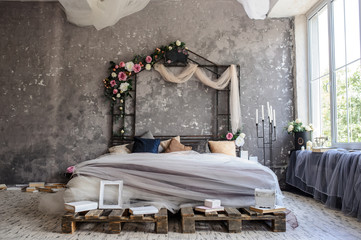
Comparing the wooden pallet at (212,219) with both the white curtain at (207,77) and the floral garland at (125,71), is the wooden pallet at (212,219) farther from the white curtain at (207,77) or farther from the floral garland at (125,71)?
the floral garland at (125,71)

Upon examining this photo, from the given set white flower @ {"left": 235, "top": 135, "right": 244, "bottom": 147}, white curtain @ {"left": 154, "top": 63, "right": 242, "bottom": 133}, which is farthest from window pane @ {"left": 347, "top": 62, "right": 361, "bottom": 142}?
white curtain @ {"left": 154, "top": 63, "right": 242, "bottom": 133}

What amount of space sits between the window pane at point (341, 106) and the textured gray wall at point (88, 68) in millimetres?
1152

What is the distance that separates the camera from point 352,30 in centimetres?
429

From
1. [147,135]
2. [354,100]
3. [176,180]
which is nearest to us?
[176,180]

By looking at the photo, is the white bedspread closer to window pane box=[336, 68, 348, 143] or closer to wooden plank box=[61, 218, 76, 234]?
wooden plank box=[61, 218, 76, 234]

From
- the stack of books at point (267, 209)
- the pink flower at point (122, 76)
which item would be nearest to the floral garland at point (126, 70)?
the pink flower at point (122, 76)

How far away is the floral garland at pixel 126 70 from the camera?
568 centimetres

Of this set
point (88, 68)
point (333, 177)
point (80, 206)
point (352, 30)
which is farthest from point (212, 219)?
point (88, 68)

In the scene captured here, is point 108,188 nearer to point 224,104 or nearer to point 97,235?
point 97,235

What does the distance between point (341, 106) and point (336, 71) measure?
541 millimetres

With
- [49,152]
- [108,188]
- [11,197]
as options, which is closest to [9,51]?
[49,152]

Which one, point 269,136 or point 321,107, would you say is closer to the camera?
point 321,107

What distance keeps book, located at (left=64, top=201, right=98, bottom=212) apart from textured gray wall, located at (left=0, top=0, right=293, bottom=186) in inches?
113

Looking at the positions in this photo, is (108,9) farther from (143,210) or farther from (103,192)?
(143,210)
